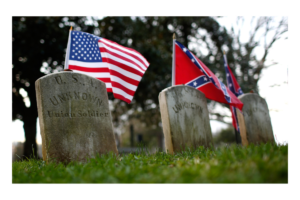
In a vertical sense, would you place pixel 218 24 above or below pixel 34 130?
above

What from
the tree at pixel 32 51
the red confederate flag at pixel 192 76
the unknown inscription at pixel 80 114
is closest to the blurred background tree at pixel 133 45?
the tree at pixel 32 51

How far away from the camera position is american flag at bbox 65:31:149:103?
15.2ft

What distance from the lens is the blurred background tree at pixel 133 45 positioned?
8.67m

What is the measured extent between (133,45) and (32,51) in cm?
426

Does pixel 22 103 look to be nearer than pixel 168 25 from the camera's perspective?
Yes

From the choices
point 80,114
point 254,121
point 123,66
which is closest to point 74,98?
point 80,114

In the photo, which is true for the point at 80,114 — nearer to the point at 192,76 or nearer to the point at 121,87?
the point at 121,87

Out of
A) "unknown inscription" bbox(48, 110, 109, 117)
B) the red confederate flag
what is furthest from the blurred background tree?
"unknown inscription" bbox(48, 110, 109, 117)

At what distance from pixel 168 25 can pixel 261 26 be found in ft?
20.5

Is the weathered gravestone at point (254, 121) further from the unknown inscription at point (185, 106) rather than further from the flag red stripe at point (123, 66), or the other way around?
the flag red stripe at point (123, 66)

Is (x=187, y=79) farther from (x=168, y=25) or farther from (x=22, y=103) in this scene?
(x=168, y=25)

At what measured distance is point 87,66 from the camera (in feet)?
15.3

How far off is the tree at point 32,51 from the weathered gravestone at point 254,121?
6.69m
